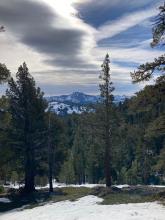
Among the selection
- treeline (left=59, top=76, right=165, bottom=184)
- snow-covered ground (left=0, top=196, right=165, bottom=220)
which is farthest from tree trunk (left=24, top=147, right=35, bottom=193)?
snow-covered ground (left=0, top=196, right=165, bottom=220)

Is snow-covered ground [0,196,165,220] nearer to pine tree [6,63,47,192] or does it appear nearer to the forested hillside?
the forested hillside

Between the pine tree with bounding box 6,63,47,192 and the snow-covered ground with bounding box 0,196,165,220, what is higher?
the pine tree with bounding box 6,63,47,192

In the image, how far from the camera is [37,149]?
49.4m

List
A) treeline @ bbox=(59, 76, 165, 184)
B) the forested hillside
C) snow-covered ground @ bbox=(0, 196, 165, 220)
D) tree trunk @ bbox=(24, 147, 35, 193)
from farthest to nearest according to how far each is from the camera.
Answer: tree trunk @ bbox=(24, 147, 35, 193)
the forested hillside
treeline @ bbox=(59, 76, 165, 184)
snow-covered ground @ bbox=(0, 196, 165, 220)

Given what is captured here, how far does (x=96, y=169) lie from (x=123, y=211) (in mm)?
80376

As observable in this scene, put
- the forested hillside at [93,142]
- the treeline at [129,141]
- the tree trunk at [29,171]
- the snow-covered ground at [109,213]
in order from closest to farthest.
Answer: the snow-covered ground at [109,213] < the treeline at [129,141] < the forested hillside at [93,142] < the tree trunk at [29,171]

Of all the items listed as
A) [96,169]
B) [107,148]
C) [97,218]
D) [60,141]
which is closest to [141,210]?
[97,218]

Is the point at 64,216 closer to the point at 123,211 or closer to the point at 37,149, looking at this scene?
Answer: the point at 123,211

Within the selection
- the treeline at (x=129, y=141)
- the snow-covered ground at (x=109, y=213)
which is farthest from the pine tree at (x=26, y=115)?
the snow-covered ground at (x=109, y=213)

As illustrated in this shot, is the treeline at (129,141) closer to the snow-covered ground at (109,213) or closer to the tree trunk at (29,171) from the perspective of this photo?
the snow-covered ground at (109,213)

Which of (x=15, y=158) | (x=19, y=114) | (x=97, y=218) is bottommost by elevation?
(x=97, y=218)

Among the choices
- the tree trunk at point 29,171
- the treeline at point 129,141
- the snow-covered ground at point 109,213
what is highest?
the treeline at point 129,141

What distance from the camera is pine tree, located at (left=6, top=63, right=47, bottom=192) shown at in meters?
47.7

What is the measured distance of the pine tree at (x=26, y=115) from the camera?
4772cm
